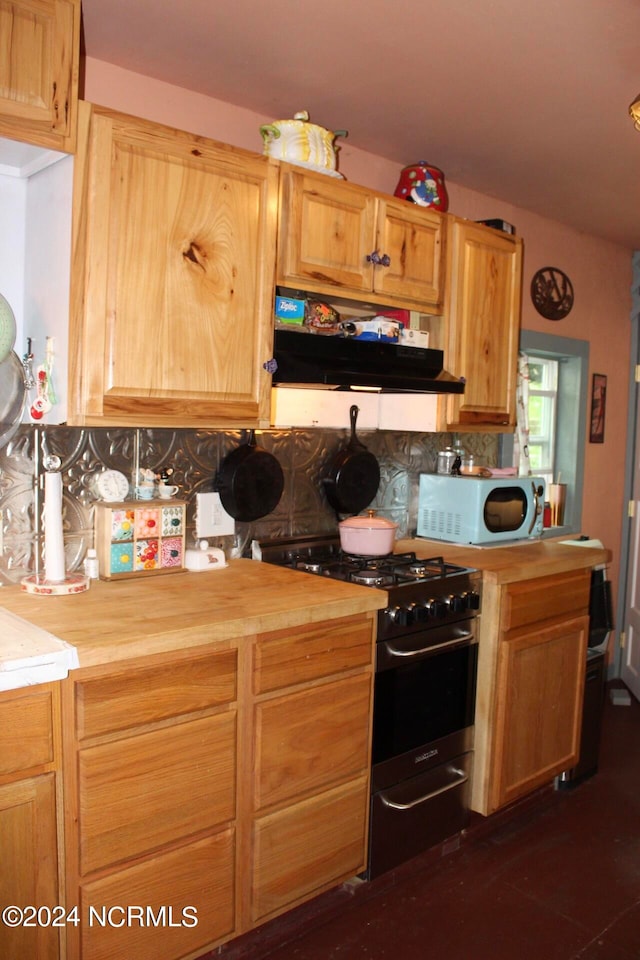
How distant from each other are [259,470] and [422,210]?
1.10 m

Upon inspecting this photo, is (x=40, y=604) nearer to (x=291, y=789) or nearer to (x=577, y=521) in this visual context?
(x=291, y=789)

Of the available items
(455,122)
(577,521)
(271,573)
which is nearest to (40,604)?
(271,573)

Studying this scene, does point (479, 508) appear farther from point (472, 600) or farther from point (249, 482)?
point (249, 482)

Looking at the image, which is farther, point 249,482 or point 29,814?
point 249,482

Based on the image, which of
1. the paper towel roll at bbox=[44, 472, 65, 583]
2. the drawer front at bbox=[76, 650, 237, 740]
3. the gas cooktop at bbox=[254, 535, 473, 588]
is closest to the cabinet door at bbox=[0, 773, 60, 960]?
the drawer front at bbox=[76, 650, 237, 740]

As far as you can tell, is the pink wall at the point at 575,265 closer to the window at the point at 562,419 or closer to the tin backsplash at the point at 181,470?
the window at the point at 562,419

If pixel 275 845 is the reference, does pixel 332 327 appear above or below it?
above

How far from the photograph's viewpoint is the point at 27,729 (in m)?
1.55

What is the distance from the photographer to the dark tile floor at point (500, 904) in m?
2.17

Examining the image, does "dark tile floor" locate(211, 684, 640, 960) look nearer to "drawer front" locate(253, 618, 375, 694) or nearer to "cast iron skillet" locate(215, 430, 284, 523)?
"drawer front" locate(253, 618, 375, 694)

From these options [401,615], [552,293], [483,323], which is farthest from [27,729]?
[552,293]

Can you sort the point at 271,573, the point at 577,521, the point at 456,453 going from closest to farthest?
1. the point at 271,573
2. the point at 456,453
3. the point at 577,521

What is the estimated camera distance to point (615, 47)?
2.18 metres

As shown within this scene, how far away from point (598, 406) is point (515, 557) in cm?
184
